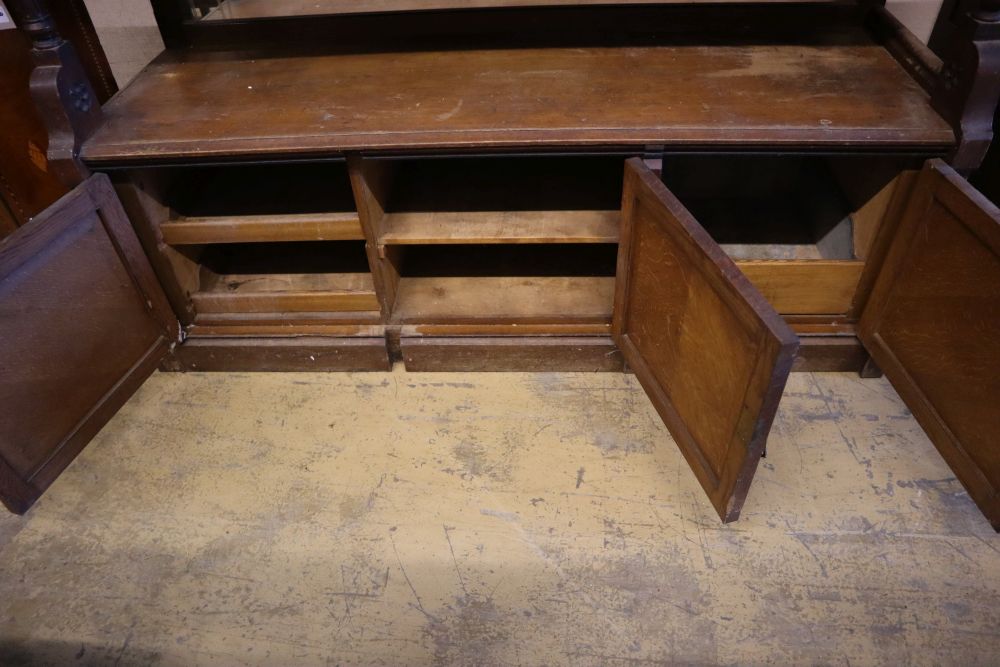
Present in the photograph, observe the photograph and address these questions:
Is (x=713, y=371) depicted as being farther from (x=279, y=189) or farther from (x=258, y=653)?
(x=279, y=189)

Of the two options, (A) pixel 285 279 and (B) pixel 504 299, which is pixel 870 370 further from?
(A) pixel 285 279

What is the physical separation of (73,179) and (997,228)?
1982mm

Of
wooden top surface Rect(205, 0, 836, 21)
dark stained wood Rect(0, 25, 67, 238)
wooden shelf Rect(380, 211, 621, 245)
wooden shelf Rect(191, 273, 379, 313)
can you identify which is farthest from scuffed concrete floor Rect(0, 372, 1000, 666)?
wooden top surface Rect(205, 0, 836, 21)

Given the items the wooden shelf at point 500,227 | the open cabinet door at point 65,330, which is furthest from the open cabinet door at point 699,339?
the open cabinet door at point 65,330

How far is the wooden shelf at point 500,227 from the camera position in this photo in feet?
5.56

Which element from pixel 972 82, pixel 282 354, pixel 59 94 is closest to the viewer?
pixel 972 82

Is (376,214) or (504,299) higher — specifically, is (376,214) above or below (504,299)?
above

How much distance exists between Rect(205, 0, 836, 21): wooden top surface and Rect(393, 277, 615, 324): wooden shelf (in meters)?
0.79

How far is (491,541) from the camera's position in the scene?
1.54m

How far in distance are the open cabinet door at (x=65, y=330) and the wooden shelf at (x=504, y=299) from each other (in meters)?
0.70

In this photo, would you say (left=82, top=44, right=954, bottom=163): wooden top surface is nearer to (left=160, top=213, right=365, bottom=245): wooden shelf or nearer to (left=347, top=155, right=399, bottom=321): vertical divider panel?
(left=347, top=155, right=399, bottom=321): vertical divider panel

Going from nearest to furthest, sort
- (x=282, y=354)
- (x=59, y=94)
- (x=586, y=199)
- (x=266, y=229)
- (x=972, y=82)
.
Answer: (x=972, y=82) → (x=59, y=94) → (x=266, y=229) → (x=586, y=199) → (x=282, y=354)

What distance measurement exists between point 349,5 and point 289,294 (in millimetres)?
898

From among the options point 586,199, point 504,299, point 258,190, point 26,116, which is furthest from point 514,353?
point 26,116
